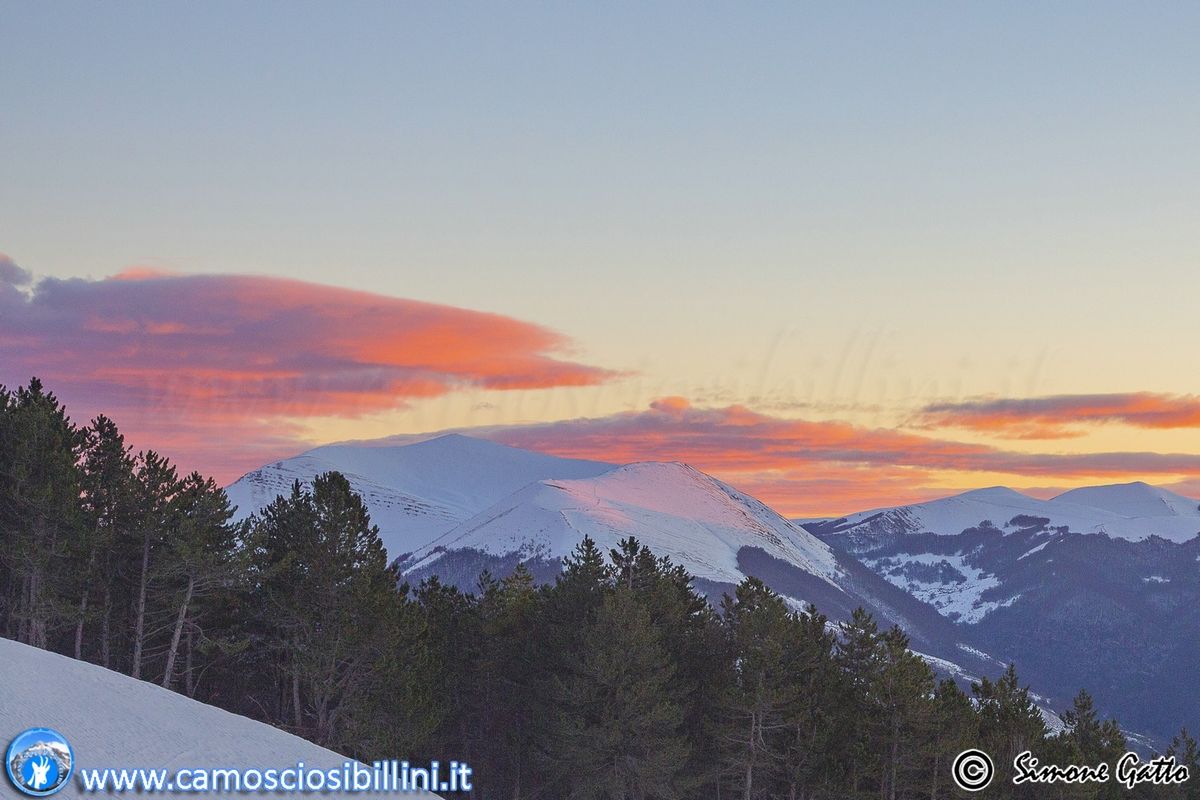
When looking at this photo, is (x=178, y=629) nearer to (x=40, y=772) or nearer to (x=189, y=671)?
(x=189, y=671)

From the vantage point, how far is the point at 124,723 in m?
42.6

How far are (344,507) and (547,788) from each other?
70.9 ft

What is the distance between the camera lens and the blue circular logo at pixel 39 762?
34.0 meters

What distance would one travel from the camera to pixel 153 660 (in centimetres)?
6128

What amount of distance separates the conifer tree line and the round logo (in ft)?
2.06

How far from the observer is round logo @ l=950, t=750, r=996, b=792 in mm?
54941

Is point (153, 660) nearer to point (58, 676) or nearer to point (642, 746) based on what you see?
point (58, 676)

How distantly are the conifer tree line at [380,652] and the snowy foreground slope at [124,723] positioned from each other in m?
7.52

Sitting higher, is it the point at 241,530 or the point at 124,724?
the point at 241,530

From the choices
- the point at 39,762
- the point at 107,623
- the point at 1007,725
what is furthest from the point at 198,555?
the point at 1007,725

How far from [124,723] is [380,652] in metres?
16.0

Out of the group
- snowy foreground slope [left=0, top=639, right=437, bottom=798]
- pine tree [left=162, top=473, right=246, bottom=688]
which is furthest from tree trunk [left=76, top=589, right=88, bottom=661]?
snowy foreground slope [left=0, top=639, right=437, bottom=798]

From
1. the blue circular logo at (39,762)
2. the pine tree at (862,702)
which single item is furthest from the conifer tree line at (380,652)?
the blue circular logo at (39,762)

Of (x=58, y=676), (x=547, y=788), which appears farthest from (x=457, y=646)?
(x=58, y=676)
